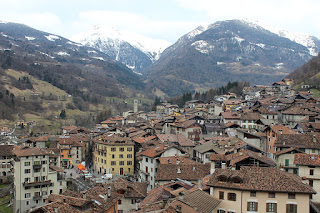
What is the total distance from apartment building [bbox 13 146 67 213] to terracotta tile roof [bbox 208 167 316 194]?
3689 cm

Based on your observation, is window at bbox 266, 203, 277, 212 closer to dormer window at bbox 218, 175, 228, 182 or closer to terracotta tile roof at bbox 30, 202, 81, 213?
dormer window at bbox 218, 175, 228, 182

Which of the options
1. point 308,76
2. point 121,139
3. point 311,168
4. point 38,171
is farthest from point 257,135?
point 308,76

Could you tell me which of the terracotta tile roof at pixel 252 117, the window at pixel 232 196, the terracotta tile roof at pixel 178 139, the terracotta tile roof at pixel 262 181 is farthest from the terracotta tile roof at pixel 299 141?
the terracotta tile roof at pixel 252 117

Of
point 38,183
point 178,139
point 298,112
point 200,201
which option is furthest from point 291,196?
point 298,112

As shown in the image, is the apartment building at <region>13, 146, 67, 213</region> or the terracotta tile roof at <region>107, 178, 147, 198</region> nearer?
the terracotta tile roof at <region>107, 178, 147, 198</region>

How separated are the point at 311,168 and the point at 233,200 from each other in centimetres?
970

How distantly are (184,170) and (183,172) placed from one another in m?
0.41

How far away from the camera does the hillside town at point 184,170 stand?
2570cm

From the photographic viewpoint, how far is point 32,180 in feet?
182

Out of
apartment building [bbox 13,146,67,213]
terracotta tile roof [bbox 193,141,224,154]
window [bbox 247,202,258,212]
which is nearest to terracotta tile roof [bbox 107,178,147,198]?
terracotta tile roof [bbox 193,141,224,154]

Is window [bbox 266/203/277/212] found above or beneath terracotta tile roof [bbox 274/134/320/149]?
beneath

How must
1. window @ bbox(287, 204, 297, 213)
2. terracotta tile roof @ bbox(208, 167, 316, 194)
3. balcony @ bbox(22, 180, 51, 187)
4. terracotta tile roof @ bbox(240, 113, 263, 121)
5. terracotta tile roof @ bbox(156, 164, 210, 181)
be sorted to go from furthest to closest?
1. terracotta tile roof @ bbox(240, 113, 263, 121)
2. balcony @ bbox(22, 180, 51, 187)
3. terracotta tile roof @ bbox(156, 164, 210, 181)
4. terracotta tile roof @ bbox(208, 167, 316, 194)
5. window @ bbox(287, 204, 297, 213)

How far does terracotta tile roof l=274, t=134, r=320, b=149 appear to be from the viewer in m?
40.5

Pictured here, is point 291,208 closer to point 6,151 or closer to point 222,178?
point 222,178
